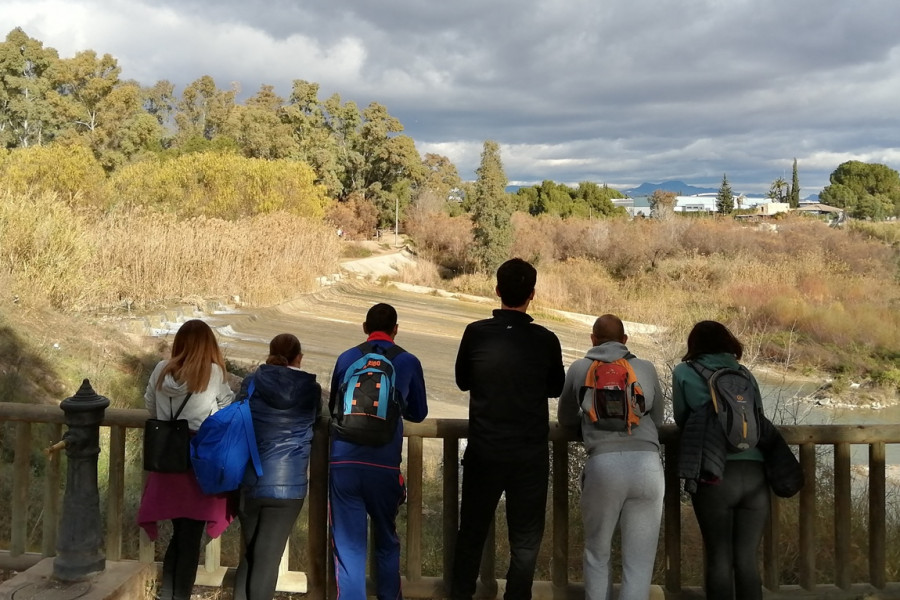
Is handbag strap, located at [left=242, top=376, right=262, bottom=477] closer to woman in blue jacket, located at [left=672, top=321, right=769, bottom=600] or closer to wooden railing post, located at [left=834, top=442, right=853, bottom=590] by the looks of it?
woman in blue jacket, located at [left=672, top=321, right=769, bottom=600]

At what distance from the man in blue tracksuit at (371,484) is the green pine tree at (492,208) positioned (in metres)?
36.3

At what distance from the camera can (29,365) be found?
914 centimetres

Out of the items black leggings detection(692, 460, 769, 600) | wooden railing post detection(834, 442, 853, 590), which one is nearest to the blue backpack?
black leggings detection(692, 460, 769, 600)

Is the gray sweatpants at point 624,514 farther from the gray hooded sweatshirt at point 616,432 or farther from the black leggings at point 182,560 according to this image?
the black leggings at point 182,560

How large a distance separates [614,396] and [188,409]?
6.00 feet

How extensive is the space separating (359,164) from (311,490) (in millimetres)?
57931

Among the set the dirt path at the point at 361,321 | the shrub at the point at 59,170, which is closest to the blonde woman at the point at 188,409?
the dirt path at the point at 361,321

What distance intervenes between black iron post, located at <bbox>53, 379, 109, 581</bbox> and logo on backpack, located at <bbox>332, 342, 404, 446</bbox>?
3.64 feet

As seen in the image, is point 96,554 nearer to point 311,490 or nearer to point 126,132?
point 311,490

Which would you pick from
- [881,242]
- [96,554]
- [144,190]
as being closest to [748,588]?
[96,554]

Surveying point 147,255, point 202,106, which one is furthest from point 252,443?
point 202,106

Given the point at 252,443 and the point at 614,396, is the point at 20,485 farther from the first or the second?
the point at 614,396

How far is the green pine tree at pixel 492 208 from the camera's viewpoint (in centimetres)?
3975

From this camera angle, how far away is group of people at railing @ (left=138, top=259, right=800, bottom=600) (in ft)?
10.5
